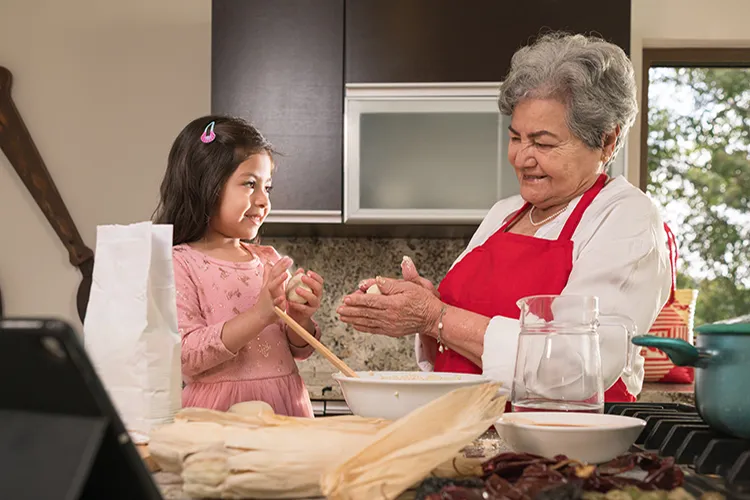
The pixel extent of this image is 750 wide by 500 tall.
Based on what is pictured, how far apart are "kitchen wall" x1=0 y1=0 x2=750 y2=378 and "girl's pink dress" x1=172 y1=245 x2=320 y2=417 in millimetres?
1260

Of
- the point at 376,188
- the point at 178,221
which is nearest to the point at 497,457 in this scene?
the point at 178,221

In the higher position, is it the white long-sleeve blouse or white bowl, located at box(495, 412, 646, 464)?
the white long-sleeve blouse

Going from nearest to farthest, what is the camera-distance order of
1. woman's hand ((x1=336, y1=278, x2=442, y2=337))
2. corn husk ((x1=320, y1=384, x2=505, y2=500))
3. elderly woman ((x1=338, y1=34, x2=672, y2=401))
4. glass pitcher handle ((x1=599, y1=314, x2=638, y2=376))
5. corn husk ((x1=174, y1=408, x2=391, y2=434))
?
corn husk ((x1=320, y1=384, x2=505, y2=500)) → corn husk ((x1=174, y1=408, x2=391, y2=434)) → glass pitcher handle ((x1=599, y1=314, x2=638, y2=376)) → elderly woman ((x1=338, y1=34, x2=672, y2=401)) → woman's hand ((x1=336, y1=278, x2=442, y2=337))

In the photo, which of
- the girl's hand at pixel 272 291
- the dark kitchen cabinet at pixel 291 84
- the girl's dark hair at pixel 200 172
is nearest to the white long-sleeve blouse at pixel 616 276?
the girl's hand at pixel 272 291

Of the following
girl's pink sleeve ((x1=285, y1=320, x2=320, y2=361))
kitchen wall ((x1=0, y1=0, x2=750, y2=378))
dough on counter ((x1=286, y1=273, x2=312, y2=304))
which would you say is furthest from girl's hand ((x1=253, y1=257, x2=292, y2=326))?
kitchen wall ((x1=0, y1=0, x2=750, y2=378))

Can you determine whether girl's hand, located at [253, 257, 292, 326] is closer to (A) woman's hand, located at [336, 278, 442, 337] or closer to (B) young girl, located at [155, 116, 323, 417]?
(B) young girl, located at [155, 116, 323, 417]

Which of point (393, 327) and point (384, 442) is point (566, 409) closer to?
point (384, 442)

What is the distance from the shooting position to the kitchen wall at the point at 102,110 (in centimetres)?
307

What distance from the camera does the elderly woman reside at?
1.45 metres

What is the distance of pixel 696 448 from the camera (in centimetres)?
87

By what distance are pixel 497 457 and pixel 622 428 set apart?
15 cm

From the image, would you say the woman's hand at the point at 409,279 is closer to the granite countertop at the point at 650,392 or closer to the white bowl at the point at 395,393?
the white bowl at the point at 395,393

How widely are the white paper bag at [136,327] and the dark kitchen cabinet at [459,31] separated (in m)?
1.75

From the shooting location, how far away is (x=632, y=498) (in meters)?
0.65
